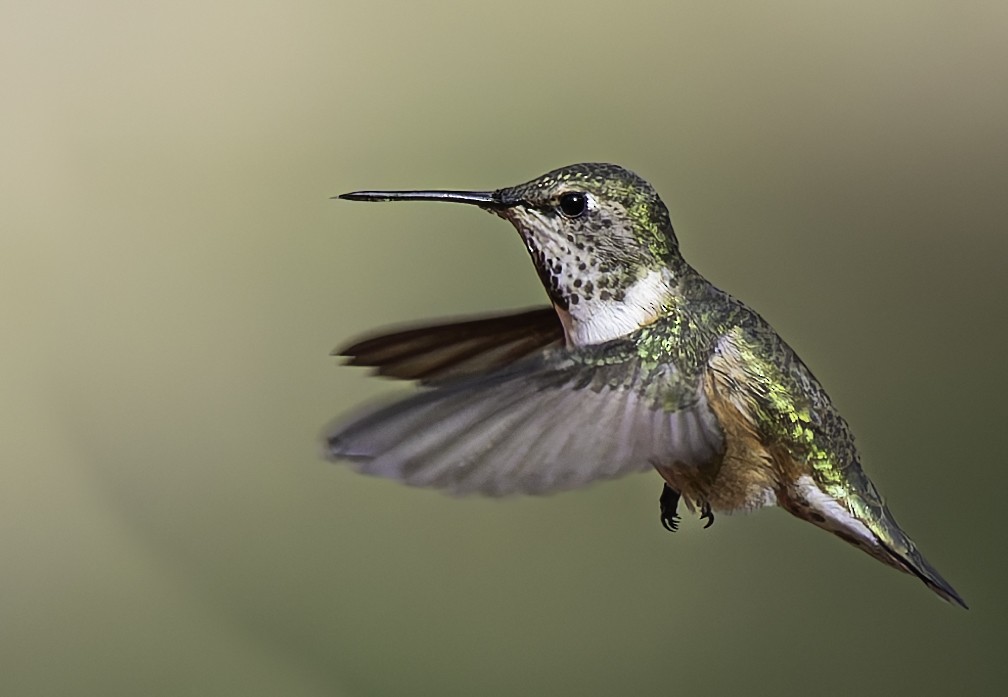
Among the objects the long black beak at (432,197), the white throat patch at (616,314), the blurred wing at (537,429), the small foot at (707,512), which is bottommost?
the small foot at (707,512)

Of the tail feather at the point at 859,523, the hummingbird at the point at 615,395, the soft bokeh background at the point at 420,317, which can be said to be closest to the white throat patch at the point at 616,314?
the hummingbird at the point at 615,395

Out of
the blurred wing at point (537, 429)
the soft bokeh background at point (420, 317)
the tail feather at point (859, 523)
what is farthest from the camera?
the soft bokeh background at point (420, 317)

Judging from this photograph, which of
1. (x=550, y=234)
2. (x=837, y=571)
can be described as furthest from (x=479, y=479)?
(x=837, y=571)

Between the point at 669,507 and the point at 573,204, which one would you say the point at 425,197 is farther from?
the point at 669,507

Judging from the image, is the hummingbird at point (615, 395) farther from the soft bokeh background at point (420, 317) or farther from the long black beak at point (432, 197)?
the soft bokeh background at point (420, 317)

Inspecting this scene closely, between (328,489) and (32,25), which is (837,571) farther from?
(32,25)

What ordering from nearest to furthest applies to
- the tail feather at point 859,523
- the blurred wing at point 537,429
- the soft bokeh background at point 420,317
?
the blurred wing at point 537,429
the tail feather at point 859,523
the soft bokeh background at point 420,317

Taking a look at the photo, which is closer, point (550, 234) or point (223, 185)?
point (550, 234)
